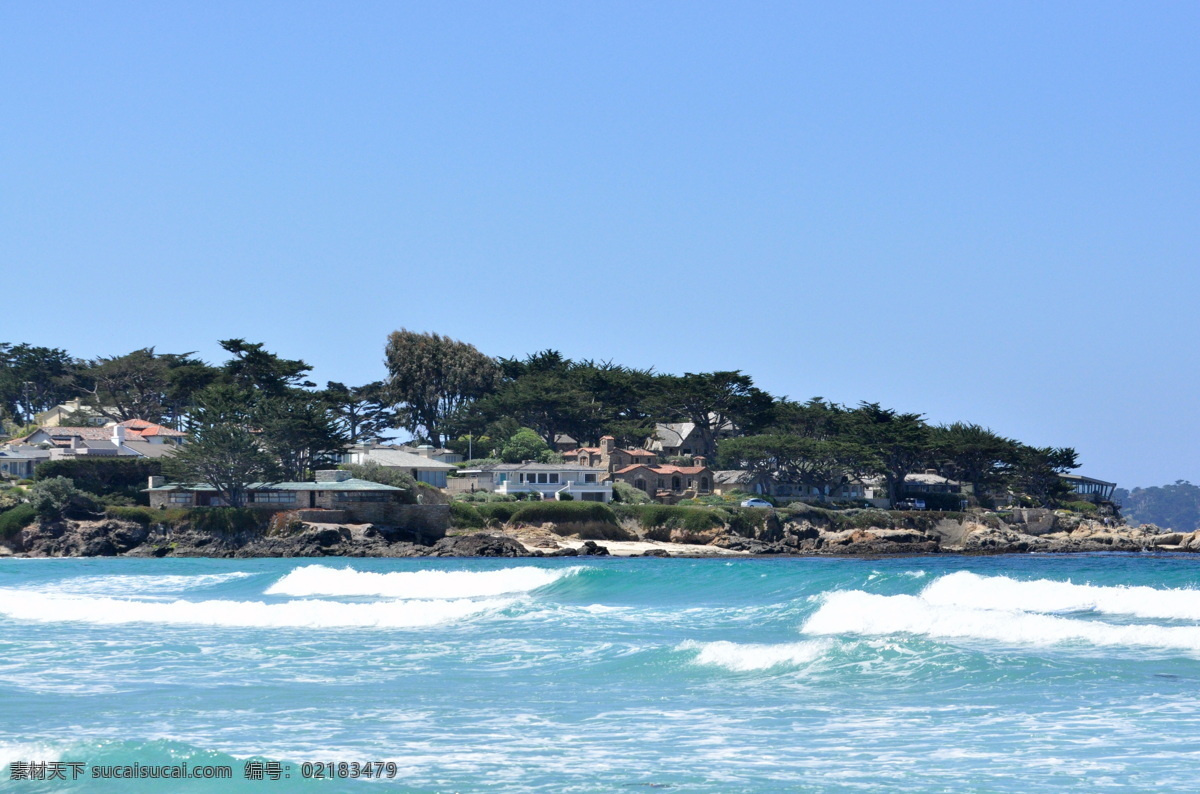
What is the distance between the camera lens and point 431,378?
335 feet

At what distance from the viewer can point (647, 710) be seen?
52.0 feet

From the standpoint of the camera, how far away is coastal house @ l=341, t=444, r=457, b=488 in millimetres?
75875

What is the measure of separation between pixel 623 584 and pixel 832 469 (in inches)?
2179

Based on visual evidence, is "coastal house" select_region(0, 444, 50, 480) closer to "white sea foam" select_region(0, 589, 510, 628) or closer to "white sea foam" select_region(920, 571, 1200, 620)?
"white sea foam" select_region(0, 589, 510, 628)

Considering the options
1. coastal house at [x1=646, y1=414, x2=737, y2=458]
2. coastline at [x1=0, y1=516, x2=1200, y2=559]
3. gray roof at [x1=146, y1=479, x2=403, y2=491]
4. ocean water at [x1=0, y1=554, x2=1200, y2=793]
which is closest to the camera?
ocean water at [x1=0, y1=554, x2=1200, y2=793]

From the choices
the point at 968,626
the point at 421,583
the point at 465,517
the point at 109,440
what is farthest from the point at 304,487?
the point at 968,626

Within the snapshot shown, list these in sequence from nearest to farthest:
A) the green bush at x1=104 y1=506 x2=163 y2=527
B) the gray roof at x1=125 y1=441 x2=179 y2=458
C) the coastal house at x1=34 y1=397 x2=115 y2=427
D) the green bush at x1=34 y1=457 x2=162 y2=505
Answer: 1. the green bush at x1=104 y1=506 x2=163 y2=527
2. the green bush at x1=34 y1=457 x2=162 y2=505
3. the gray roof at x1=125 y1=441 x2=179 y2=458
4. the coastal house at x1=34 y1=397 x2=115 y2=427

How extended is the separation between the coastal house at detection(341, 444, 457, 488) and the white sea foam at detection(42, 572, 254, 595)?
3054 centimetres

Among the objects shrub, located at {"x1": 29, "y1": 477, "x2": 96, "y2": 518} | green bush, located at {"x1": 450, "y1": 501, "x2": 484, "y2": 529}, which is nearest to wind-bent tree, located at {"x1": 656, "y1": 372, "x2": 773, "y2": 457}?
green bush, located at {"x1": 450, "y1": 501, "x2": 484, "y2": 529}

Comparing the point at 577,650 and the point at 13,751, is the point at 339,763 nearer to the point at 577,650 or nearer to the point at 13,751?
the point at 13,751

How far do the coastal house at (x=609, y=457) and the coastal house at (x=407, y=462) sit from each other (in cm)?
1100

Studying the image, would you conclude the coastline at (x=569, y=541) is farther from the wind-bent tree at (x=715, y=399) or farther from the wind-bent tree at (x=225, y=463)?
the wind-bent tree at (x=715, y=399)

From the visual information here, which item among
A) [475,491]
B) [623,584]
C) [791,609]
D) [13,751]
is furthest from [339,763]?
[475,491]

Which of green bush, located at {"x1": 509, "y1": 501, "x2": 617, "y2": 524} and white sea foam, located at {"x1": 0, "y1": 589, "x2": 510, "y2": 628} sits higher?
green bush, located at {"x1": 509, "y1": 501, "x2": 617, "y2": 524}
